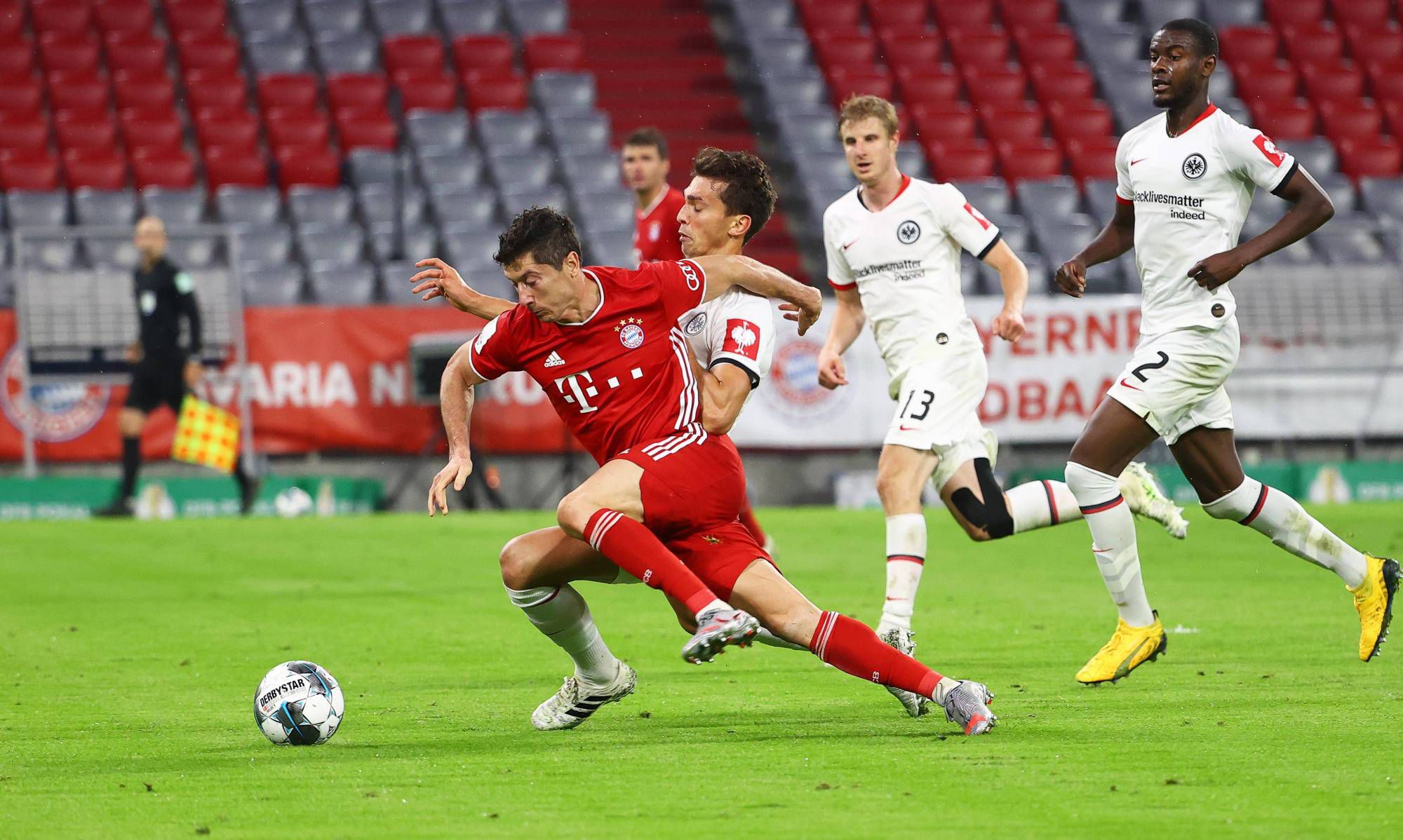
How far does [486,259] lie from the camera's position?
59.8 feet

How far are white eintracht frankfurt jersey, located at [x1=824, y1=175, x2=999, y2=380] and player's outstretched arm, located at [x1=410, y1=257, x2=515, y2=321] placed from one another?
203 cm

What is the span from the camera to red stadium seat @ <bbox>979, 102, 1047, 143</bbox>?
832 inches

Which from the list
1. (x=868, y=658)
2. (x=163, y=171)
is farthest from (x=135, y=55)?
(x=868, y=658)

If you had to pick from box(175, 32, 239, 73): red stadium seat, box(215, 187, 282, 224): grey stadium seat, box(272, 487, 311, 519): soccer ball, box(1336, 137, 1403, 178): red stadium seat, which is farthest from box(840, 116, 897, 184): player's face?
box(1336, 137, 1403, 178): red stadium seat

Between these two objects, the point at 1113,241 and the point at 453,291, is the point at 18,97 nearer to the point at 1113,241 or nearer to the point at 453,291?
the point at 453,291

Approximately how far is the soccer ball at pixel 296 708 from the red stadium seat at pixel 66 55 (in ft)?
53.2

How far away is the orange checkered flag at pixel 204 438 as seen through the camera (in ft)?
49.9

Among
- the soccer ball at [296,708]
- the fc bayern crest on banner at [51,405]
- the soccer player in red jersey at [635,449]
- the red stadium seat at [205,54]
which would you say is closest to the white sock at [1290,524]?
the soccer player in red jersey at [635,449]

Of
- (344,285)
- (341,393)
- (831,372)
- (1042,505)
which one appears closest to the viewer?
(831,372)

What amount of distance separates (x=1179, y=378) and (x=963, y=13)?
16856mm

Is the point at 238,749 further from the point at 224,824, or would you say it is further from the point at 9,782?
the point at 224,824

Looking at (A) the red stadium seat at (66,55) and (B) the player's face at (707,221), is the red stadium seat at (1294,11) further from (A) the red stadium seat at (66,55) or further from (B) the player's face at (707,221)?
(B) the player's face at (707,221)

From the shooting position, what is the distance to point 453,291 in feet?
19.7

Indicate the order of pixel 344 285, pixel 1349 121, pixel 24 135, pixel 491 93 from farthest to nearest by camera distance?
pixel 1349 121, pixel 491 93, pixel 24 135, pixel 344 285
